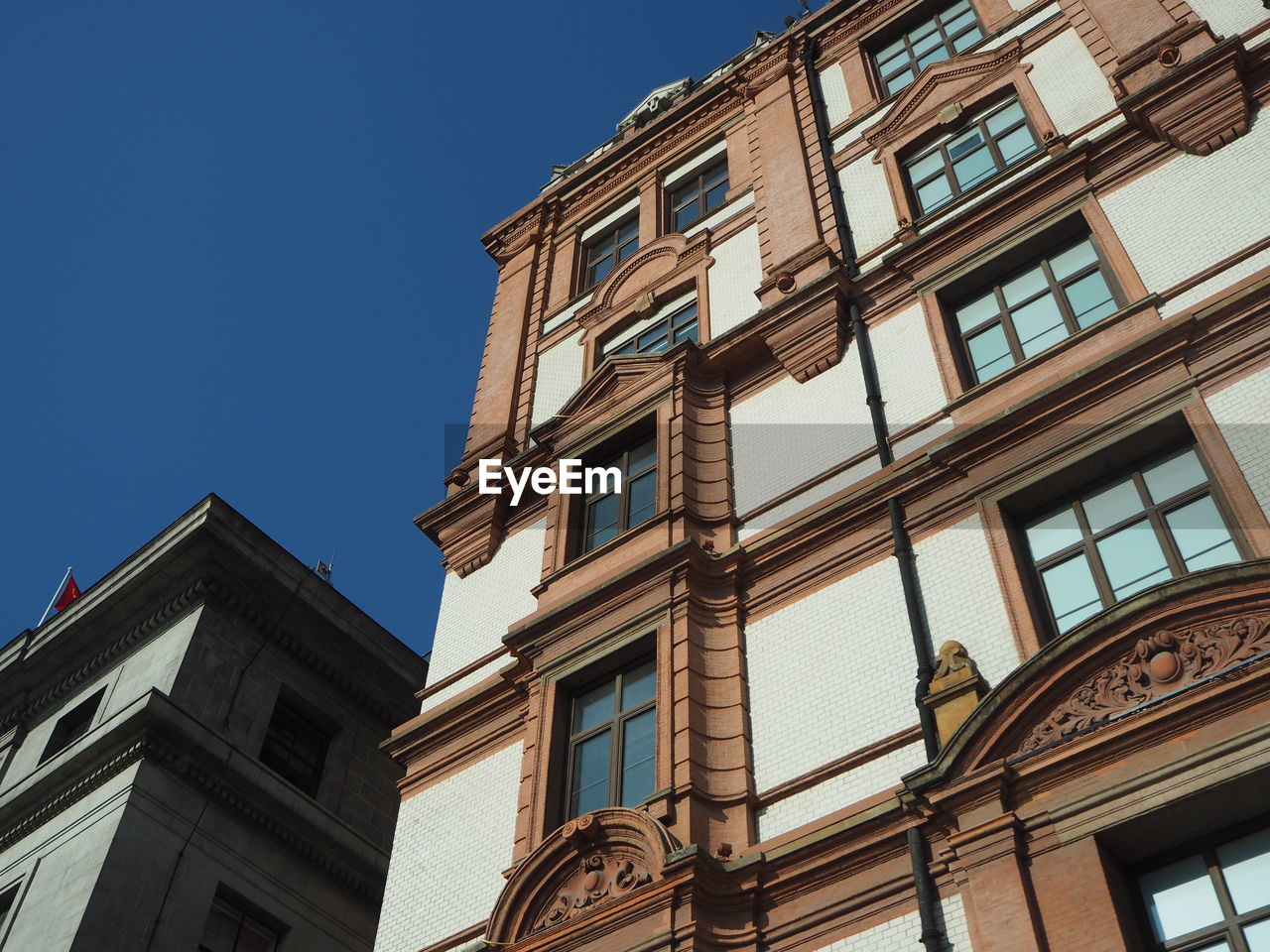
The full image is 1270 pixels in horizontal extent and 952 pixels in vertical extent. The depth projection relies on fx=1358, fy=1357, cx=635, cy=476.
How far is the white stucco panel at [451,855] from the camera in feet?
52.7

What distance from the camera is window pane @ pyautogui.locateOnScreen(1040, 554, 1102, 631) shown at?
45.6ft

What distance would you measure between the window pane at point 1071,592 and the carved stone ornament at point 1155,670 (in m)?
1.39

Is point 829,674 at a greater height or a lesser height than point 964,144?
lesser

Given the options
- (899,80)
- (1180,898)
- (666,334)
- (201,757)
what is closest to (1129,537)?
(1180,898)

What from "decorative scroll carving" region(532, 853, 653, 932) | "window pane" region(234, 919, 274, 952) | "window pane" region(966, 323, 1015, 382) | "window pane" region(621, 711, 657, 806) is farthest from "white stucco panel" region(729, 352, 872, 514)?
"window pane" region(234, 919, 274, 952)

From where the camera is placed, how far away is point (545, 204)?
2898 cm

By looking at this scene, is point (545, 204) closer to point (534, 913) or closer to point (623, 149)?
point (623, 149)

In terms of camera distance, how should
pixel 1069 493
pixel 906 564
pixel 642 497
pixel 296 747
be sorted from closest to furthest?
1. pixel 1069 493
2. pixel 906 564
3. pixel 642 497
4. pixel 296 747

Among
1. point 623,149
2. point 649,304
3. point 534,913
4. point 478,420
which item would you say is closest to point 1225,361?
point 534,913

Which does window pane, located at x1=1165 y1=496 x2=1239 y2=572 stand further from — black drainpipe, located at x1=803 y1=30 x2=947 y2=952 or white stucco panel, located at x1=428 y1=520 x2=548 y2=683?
white stucco panel, located at x1=428 y1=520 x2=548 y2=683

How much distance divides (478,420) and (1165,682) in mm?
14583

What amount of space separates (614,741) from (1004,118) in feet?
39.0

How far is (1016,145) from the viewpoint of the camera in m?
20.7

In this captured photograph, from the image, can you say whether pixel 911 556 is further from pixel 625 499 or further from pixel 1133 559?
pixel 625 499
